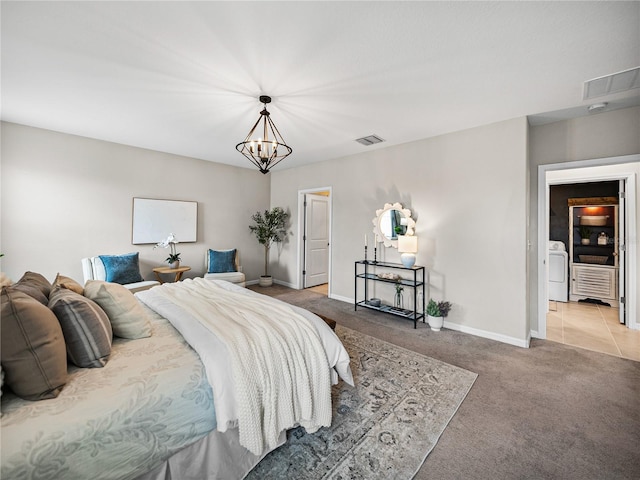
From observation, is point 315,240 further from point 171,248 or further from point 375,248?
point 171,248

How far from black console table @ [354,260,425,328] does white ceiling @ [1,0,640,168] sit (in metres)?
1.98

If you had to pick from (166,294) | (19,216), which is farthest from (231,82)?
(19,216)

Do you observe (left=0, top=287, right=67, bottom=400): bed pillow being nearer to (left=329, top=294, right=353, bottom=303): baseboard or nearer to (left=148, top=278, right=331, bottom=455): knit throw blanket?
(left=148, top=278, right=331, bottom=455): knit throw blanket

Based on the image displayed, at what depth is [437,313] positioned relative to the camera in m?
3.52

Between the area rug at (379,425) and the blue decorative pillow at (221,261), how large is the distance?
10.2 feet

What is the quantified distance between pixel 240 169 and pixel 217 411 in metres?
5.12

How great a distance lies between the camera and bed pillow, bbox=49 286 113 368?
4.38 ft

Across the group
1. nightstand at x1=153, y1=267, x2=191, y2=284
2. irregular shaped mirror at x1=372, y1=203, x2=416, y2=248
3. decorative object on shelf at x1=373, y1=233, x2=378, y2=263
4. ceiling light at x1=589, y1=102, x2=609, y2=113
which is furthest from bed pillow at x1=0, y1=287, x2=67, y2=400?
ceiling light at x1=589, y1=102, x2=609, y2=113

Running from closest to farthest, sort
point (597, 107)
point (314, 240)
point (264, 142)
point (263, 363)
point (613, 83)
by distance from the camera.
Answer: point (263, 363), point (613, 83), point (264, 142), point (597, 107), point (314, 240)

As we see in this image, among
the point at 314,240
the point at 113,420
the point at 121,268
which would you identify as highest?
the point at 314,240

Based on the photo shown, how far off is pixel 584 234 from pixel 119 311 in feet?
22.5

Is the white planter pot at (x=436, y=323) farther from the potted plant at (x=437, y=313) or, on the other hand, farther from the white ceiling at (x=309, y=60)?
the white ceiling at (x=309, y=60)

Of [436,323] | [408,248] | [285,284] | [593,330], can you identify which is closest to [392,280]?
[408,248]

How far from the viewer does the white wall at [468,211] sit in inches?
123
